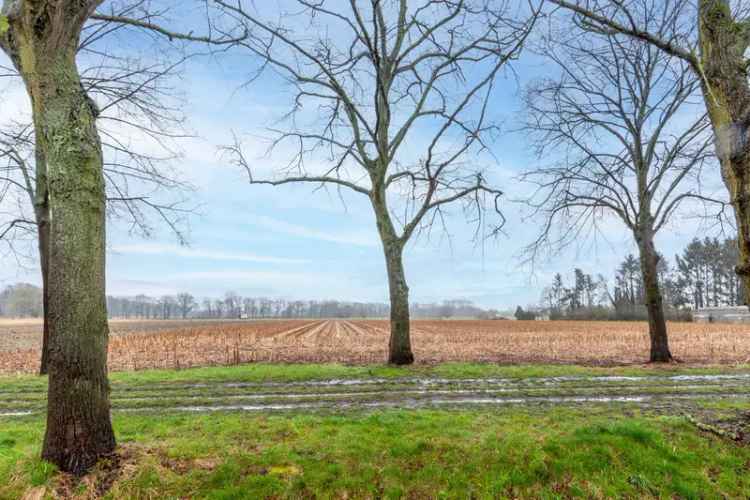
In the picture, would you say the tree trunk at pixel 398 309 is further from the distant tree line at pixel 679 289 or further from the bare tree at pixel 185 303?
the bare tree at pixel 185 303

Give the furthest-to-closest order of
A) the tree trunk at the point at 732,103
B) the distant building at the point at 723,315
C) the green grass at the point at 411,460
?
the distant building at the point at 723,315, the tree trunk at the point at 732,103, the green grass at the point at 411,460

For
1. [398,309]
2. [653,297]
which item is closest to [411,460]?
[398,309]

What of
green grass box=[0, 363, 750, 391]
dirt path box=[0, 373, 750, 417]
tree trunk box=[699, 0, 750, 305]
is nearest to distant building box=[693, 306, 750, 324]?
green grass box=[0, 363, 750, 391]

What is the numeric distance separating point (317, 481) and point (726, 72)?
24.3 feet

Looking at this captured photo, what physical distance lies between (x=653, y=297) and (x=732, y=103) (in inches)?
396

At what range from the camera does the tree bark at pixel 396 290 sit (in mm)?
12578

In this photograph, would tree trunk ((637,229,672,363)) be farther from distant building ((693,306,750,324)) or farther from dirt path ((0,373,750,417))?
distant building ((693,306,750,324))

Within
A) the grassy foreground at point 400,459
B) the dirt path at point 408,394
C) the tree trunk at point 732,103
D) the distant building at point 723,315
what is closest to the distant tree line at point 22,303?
the dirt path at point 408,394

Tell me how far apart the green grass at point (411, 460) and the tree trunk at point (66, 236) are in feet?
1.59

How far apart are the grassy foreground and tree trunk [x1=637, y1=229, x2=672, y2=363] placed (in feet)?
26.9

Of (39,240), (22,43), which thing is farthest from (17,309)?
(22,43)

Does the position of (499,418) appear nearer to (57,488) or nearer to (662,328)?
(57,488)

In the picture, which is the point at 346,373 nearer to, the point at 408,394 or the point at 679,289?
the point at 408,394

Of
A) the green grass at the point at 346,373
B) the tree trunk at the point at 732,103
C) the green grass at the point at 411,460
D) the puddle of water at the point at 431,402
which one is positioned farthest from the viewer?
the green grass at the point at 346,373
